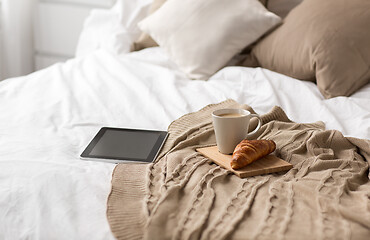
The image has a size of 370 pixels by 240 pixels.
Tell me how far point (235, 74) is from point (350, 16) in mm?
423

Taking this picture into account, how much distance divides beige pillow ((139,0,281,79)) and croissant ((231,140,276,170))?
2.77 ft

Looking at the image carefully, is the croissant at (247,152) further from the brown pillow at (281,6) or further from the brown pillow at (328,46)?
the brown pillow at (281,6)

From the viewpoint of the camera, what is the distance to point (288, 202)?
2.72ft

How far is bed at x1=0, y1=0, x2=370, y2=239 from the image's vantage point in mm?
815

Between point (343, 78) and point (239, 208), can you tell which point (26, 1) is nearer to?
point (343, 78)

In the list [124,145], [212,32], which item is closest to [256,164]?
[124,145]

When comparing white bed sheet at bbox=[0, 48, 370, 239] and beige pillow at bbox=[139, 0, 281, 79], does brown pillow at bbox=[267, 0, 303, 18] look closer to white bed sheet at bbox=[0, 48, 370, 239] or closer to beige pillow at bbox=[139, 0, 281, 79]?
beige pillow at bbox=[139, 0, 281, 79]

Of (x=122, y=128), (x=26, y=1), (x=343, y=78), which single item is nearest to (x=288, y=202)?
(x=122, y=128)

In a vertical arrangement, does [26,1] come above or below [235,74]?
below

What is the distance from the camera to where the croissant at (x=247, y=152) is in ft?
3.13

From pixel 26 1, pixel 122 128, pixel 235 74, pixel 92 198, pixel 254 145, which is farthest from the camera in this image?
pixel 26 1

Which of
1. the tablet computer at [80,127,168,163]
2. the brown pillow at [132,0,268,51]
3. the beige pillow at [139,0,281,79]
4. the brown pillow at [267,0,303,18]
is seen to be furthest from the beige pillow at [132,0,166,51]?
the tablet computer at [80,127,168,163]

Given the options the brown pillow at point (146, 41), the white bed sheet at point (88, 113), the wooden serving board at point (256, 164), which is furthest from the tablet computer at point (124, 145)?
the brown pillow at point (146, 41)

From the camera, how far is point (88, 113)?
138 centimetres
